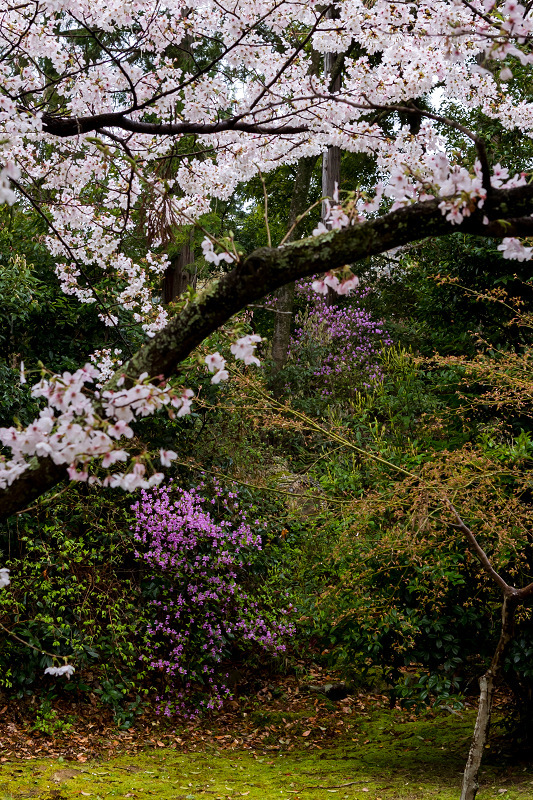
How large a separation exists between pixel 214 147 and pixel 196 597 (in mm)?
3192

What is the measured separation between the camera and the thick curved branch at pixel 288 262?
1938mm

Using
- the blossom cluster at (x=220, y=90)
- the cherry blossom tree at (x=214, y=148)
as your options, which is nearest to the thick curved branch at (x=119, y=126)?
the cherry blossom tree at (x=214, y=148)

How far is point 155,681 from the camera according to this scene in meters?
5.50

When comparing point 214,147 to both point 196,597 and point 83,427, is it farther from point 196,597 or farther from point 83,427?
point 83,427

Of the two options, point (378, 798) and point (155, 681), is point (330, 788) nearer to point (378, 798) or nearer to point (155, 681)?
point (378, 798)

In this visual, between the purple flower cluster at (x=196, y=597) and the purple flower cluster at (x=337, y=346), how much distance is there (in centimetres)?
430

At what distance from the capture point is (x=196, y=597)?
5410 millimetres

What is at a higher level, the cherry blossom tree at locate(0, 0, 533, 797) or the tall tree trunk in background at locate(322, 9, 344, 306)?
the tall tree trunk in background at locate(322, 9, 344, 306)

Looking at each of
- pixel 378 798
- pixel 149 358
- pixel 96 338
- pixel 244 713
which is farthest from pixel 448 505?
pixel 96 338

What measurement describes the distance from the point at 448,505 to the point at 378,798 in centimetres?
156

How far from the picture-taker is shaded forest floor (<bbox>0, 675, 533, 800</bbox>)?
3889 mm

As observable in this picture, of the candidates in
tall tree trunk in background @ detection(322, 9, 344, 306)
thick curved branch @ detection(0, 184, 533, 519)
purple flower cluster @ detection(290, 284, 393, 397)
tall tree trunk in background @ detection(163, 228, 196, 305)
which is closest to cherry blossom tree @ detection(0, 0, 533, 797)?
thick curved branch @ detection(0, 184, 533, 519)

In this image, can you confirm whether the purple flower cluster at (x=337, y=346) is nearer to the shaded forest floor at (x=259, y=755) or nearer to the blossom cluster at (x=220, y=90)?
the blossom cluster at (x=220, y=90)

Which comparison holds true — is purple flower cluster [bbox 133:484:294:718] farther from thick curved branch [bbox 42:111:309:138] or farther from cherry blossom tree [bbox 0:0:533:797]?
thick curved branch [bbox 42:111:309:138]
